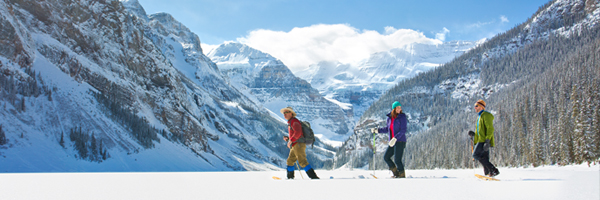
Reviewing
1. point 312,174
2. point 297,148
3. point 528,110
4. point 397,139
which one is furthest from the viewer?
point 528,110

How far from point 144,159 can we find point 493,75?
162m

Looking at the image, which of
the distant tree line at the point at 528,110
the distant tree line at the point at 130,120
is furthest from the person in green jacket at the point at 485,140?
the distant tree line at the point at 130,120

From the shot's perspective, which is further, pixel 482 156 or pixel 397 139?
pixel 397 139

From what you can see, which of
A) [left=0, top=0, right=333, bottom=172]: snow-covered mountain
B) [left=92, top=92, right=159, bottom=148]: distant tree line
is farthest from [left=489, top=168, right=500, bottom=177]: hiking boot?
[left=92, top=92, right=159, bottom=148]: distant tree line

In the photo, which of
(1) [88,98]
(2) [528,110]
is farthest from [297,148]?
(1) [88,98]

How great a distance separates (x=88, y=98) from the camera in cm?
7231

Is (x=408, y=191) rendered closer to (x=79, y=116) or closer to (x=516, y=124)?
(x=516, y=124)

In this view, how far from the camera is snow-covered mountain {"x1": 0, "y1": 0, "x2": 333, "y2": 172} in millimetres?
57656

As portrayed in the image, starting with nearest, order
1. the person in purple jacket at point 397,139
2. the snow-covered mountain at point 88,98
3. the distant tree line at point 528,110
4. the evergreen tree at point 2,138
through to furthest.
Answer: the person in purple jacket at point 397,139 < the distant tree line at point 528,110 < the evergreen tree at point 2,138 < the snow-covered mountain at point 88,98

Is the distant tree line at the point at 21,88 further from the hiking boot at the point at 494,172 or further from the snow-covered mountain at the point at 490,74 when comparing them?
the snow-covered mountain at the point at 490,74

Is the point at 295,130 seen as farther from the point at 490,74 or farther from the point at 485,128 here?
the point at 490,74

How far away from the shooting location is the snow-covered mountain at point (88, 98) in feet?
189

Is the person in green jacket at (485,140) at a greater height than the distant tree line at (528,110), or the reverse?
the distant tree line at (528,110)

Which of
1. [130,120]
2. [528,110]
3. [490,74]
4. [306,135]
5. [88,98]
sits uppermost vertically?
[490,74]
